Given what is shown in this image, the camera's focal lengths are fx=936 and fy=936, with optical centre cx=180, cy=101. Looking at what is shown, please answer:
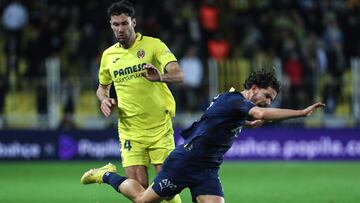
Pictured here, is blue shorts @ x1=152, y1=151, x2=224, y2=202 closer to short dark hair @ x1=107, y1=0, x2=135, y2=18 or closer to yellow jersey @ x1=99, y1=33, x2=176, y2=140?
yellow jersey @ x1=99, y1=33, x2=176, y2=140

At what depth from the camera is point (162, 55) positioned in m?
10.2

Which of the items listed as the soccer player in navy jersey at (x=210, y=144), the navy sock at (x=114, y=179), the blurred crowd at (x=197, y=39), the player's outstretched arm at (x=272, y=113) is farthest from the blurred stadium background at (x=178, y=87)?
the player's outstretched arm at (x=272, y=113)

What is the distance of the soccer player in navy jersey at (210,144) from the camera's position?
28.7 ft

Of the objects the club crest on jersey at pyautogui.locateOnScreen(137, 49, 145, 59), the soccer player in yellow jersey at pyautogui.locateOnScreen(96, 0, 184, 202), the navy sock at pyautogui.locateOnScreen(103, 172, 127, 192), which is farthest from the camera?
the club crest on jersey at pyautogui.locateOnScreen(137, 49, 145, 59)

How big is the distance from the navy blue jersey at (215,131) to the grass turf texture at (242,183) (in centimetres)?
379

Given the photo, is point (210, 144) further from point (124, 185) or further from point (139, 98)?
point (139, 98)

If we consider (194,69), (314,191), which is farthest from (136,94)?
(194,69)

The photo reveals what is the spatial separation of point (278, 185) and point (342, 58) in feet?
22.6

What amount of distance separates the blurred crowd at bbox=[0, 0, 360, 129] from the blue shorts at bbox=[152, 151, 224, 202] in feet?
37.7

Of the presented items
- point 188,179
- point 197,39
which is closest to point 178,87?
point 197,39

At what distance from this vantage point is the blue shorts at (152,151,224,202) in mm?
9156

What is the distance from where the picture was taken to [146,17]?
2281 centimetres

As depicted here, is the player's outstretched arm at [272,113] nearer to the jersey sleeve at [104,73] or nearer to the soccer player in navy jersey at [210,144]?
the soccer player in navy jersey at [210,144]

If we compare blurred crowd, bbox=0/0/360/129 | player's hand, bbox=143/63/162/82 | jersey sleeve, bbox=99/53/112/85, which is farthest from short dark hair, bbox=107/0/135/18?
blurred crowd, bbox=0/0/360/129
